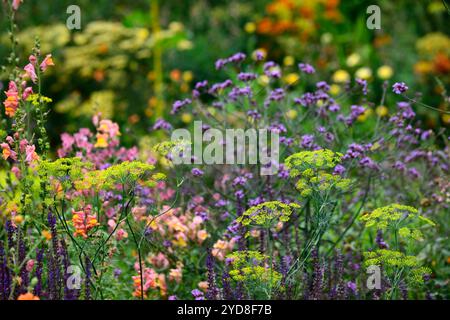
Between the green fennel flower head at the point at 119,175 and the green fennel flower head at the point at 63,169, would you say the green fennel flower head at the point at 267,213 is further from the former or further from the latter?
the green fennel flower head at the point at 63,169

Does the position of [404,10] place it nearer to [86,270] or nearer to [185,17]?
[185,17]

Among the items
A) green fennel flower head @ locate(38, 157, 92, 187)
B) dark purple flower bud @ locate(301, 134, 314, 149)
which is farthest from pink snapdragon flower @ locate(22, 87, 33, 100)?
dark purple flower bud @ locate(301, 134, 314, 149)

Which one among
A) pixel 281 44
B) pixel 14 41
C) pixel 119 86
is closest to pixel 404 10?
pixel 281 44

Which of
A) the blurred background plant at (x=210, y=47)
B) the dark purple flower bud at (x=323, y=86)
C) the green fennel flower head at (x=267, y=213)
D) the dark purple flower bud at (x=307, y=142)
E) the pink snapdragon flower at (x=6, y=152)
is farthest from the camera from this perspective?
the blurred background plant at (x=210, y=47)

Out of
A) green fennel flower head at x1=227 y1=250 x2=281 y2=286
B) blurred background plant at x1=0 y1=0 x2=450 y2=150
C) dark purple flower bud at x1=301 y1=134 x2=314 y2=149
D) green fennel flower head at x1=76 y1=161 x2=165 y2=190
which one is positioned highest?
blurred background plant at x1=0 y1=0 x2=450 y2=150

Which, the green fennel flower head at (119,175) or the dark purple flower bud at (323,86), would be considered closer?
the green fennel flower head at (119,175)

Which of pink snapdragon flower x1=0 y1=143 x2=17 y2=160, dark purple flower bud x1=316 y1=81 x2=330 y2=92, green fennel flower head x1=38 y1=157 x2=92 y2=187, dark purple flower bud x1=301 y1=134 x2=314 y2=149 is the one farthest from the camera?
dark purple flower bud x1=316 y1=81 x2=330 y2=92

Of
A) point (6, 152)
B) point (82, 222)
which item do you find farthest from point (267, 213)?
point (6, 152)

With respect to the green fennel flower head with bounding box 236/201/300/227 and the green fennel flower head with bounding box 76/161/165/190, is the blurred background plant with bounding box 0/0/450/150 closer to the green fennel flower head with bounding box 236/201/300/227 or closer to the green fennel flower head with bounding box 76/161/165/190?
the green fennel flower head with bounding box 76/161/165/190

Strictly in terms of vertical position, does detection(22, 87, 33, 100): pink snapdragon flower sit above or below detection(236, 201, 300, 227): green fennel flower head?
above

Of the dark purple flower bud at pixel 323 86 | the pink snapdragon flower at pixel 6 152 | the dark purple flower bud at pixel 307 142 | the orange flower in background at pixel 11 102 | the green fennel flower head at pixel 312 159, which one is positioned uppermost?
the dark purple flower bud at pixel 323 86

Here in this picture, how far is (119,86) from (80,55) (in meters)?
0.63

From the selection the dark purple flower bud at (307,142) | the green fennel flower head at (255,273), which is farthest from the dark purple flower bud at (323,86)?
the green fennel flower head at (255,273)
